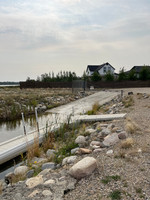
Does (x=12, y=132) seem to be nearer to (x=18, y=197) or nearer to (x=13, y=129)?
(x=13, y=129)

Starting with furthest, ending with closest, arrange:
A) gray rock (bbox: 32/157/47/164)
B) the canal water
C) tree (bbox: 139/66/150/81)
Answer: tree (bbox: 139/66/150/81) → the canal water → gray rock (bbox: 32/157/47/164)

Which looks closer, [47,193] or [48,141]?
[47,193]

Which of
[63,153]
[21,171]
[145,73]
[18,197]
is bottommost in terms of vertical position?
[21,171]

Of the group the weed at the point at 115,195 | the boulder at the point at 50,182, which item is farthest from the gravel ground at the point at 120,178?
the boulder at the point at 50,182

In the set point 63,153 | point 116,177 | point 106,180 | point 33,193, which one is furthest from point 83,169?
point 63,153

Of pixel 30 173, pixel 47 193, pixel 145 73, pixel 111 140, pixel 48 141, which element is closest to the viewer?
pixel 47 193

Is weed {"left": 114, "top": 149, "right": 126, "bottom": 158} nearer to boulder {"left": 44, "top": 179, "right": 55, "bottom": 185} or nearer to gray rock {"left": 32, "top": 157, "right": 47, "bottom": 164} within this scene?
boulder {"left": 44, "top": 179, "right": 55, "bottom": 185}

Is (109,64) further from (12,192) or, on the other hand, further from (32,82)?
(12,192)

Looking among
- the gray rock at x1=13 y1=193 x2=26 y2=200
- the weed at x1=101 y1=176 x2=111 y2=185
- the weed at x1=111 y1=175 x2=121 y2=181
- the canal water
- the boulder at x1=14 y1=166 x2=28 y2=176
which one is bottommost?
A: the canal water

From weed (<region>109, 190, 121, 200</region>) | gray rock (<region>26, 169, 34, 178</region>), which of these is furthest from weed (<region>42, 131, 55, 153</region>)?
weed (<region>109, 190, 121, 200</region>)

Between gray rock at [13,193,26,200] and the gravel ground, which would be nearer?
the gravel ground

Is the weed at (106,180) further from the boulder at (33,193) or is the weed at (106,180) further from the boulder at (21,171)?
the boulder at (21,171)

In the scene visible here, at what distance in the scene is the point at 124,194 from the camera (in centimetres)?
195

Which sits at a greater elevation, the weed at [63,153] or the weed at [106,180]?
the weed at [106,180]
